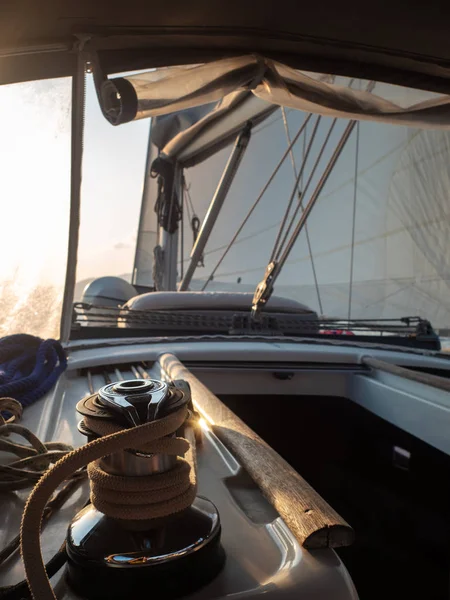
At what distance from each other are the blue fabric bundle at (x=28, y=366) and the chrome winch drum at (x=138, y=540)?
575mm

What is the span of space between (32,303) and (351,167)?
574 cm

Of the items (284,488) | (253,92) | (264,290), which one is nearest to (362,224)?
(264,290)

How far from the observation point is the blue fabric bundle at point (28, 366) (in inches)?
35.7

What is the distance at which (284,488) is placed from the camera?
0.46 m

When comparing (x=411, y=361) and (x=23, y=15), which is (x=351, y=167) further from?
(x=23, y=15)

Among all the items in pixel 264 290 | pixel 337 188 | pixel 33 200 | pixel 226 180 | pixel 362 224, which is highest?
pixel 337 188

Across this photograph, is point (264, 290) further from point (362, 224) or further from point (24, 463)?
point (362, 224)

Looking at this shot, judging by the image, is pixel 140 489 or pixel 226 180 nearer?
pixel 140 489

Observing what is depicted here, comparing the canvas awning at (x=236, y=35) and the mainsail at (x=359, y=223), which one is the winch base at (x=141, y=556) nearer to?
the canvas awning at (x=236, y=35)

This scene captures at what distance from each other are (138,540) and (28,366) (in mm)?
859

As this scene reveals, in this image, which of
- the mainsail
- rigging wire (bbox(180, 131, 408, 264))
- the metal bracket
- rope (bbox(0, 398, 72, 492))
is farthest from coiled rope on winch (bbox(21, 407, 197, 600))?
rigging wire (bbox(180, 131, 408, 264))

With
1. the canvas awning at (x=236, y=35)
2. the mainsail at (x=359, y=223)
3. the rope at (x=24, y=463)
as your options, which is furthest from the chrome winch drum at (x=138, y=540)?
the mainsail at (x=359, y=223)

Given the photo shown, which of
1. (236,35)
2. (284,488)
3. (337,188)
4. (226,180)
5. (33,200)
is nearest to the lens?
(284,488)

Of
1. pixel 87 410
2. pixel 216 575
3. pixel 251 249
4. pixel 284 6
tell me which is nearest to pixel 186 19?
pixel 284 6
